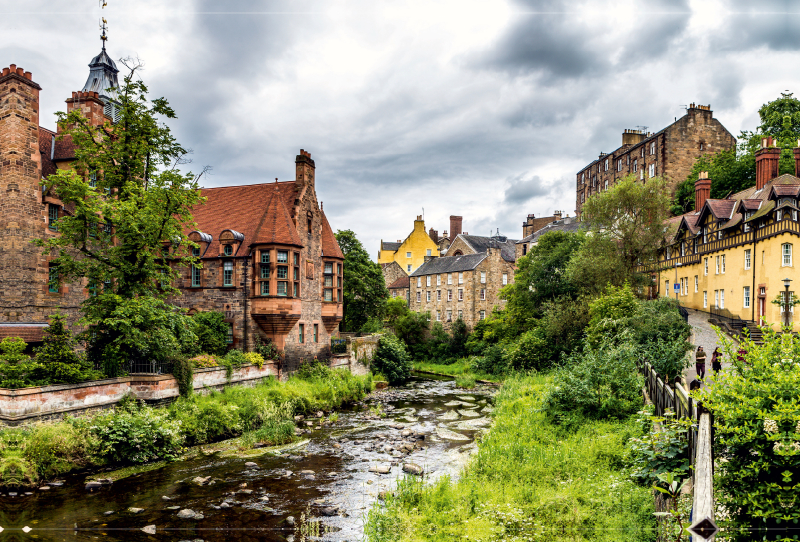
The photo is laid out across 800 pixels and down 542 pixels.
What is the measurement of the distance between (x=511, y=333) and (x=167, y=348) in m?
29.4

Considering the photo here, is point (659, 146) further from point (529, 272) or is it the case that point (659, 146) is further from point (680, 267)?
point (529, 272)

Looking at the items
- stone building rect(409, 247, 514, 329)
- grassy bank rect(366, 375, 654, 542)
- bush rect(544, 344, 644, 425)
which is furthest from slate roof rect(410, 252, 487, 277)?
grassy bank rect(366, 375, 654, 542)

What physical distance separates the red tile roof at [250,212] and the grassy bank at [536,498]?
1750 centimetres

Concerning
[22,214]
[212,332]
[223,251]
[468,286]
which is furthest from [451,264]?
[22,214]

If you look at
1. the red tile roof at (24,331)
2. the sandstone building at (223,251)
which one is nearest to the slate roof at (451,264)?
the sandstone building at (223,251)

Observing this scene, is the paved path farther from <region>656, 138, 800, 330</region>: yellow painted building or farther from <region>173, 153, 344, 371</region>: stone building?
<region>173, 153, 344, 371</region>: stone building

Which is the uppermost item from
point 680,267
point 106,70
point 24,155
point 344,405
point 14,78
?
point 106,70

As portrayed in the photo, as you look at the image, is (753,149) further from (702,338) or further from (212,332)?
(212,332)

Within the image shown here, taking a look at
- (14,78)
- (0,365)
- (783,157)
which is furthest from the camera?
(783,157)

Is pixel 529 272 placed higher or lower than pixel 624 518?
higher

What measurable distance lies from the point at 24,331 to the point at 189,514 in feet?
46.4

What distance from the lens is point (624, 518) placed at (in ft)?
28.0

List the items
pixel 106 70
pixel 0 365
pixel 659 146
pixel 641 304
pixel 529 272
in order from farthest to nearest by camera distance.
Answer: pixel 659 146 → pixel 106 70 → pixel 529 272 → pixel 641 304 → pixel 0 365

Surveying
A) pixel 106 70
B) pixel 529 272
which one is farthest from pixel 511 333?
pixel 106 70
